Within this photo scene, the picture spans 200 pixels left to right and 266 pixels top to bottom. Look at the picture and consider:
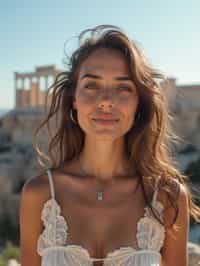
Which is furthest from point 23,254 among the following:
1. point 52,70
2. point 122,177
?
point 52,70

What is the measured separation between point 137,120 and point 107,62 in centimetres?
27

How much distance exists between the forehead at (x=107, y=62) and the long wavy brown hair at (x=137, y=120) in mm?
18

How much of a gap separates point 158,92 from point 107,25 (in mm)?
309

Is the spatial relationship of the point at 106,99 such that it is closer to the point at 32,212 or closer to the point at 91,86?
the point at 91,86

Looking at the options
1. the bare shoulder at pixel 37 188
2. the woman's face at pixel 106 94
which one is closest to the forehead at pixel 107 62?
the woman's face at pixel 106 94

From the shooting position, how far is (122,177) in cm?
162

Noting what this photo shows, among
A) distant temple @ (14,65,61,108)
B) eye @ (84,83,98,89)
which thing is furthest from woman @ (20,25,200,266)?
distant temple @ (14,65,61,108)

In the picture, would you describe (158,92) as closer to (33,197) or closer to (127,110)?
(127,110)

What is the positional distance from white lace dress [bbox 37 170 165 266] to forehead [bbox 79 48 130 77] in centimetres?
44

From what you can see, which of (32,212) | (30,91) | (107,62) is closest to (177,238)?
(32,212)

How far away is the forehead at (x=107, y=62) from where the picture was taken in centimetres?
147

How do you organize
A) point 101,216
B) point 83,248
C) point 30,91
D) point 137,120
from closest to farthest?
1. point 83,248
2. point 101,216
3. point 137,120
4. point 30,91

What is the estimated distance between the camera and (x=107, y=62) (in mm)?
1479

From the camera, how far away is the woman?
4.73ft
